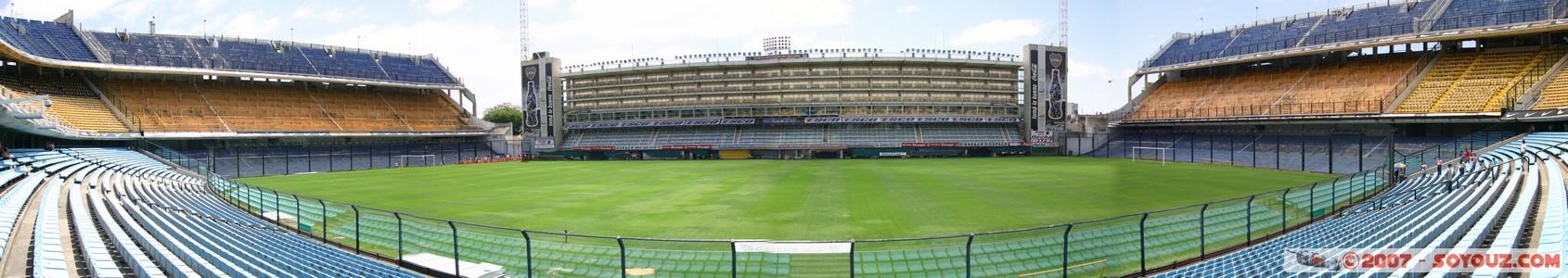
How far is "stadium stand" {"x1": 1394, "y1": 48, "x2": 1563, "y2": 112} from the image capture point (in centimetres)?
3597

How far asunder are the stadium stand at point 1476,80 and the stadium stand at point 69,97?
79.0 metres

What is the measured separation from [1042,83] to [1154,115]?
10078 mm

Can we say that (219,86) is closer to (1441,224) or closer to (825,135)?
(825,135)

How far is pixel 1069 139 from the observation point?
61281 millimetres

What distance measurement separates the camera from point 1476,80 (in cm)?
3866

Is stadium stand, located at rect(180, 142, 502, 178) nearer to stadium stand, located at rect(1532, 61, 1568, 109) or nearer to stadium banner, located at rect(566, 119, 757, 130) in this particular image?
stadium banner, located at rect(566, 119, 757, 130)

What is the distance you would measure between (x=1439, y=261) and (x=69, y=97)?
214 ft

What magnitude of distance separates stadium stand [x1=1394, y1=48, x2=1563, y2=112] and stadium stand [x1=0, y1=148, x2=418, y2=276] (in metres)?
50.7

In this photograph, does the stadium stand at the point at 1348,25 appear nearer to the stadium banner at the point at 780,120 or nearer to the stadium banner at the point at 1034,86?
the stadium banner at the point at 1034,86

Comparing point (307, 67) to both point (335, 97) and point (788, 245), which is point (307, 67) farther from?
point (788, 245)

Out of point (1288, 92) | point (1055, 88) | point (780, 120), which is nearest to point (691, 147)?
point (780, 120)

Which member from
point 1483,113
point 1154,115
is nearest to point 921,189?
point 1483,113

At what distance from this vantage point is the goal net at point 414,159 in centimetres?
5453

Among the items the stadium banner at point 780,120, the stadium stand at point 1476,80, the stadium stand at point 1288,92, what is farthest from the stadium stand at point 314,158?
the stadium stand at point 1476,80
